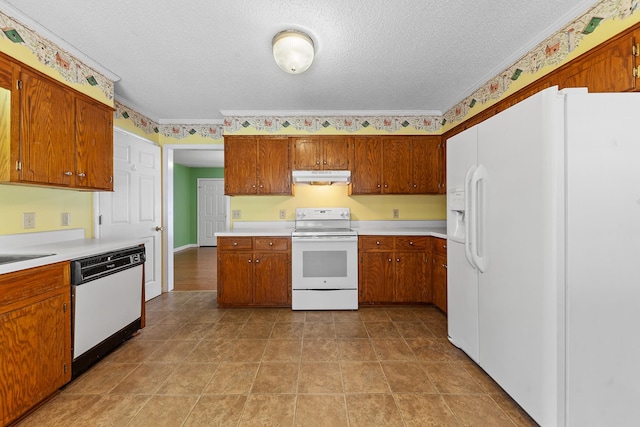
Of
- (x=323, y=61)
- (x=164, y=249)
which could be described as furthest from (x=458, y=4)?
(x=164, y=249)

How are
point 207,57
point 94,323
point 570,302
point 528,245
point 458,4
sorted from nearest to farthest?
point 570,302 < point 528,245 < point 458,4 < point 94,323 < point 207,57

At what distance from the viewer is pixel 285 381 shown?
190 centimetres

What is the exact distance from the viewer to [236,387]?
184 cm

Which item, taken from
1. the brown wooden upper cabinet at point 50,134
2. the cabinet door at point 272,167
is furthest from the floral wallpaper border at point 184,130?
the brown wooden upper cabinet at point 50,134

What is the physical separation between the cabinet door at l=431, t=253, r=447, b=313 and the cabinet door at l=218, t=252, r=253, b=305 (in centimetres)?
213

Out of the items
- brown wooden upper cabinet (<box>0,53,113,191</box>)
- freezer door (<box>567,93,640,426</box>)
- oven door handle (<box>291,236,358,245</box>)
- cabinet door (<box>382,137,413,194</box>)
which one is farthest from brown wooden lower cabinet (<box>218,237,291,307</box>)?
freezer door (<box>567,93,640,426</box>)

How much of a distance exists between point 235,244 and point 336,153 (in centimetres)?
171

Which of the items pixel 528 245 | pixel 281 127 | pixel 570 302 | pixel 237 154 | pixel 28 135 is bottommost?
pixel 570 302

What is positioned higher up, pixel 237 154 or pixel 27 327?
pixel 237 154

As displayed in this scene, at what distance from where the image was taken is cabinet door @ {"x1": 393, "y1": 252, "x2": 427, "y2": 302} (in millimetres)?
3279

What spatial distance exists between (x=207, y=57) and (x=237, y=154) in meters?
1.36

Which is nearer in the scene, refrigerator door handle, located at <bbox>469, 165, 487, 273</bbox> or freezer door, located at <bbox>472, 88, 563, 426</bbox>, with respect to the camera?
freezer door, located at <bbox>472, 88, 563, 426</bbox>

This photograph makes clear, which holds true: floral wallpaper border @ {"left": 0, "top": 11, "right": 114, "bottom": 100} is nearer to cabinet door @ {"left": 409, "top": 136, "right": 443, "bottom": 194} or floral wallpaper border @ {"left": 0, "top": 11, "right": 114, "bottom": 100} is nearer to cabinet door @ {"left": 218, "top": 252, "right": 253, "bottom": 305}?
cabinet door @ {"left": 218, "top": 252, "right": 253, "bottom": 305}

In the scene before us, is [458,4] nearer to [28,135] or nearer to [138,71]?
[138,71]
